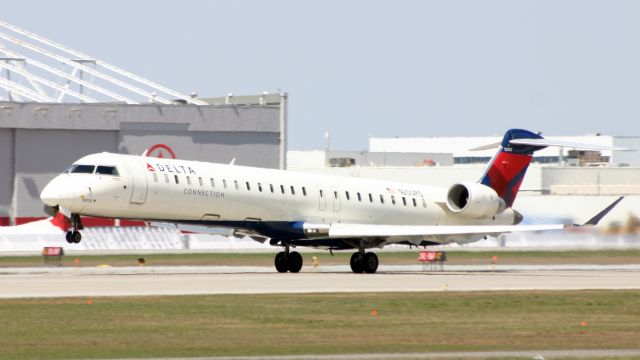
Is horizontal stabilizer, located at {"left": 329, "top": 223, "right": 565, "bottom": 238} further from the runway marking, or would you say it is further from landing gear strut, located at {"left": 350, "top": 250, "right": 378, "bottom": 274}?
the runway marking

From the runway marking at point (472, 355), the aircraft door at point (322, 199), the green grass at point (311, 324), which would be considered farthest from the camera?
the aircraft door at point (322, 199)

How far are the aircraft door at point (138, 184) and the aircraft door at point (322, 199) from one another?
24.3 feet

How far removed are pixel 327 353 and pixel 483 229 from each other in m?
23.8

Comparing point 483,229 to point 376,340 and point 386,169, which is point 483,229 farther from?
point 386,169

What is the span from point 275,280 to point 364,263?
646cm

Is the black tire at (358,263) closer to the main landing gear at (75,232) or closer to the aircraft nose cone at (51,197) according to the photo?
the main landing gear at (75,232)

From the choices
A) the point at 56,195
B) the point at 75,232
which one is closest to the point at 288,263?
the point at 75,232

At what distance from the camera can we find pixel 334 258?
2211 inches

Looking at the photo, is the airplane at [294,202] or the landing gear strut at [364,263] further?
the landing gear strut at [364,263]

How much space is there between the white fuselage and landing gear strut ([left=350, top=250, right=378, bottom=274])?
5.19 ft

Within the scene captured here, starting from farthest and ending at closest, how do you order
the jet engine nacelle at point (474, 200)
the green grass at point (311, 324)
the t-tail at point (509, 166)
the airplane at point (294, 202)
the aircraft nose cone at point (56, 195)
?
the t-tail at point (509, 166), the jet engine nacelle at point (474, 200), the airplane at point (294, 202), the aircraft nose cone at point (56, 195), the green grass at point (311, 324)

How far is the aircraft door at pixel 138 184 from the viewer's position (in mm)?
39688

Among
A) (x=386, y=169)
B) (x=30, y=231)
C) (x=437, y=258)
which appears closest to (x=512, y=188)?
(x=437, y=258)

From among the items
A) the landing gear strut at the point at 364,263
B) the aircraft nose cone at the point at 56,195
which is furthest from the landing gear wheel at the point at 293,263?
the aircraft nose cone at the point at 56,195
